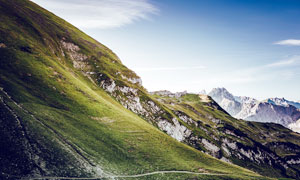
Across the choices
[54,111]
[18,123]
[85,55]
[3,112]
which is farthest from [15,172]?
[85,55]

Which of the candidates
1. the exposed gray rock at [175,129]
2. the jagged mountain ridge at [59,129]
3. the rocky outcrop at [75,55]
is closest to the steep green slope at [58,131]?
the jagged mountain ridge at [59,129]

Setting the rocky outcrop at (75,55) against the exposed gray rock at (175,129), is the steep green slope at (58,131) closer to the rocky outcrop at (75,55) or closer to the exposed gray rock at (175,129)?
the rocky outcrop at (75,55)

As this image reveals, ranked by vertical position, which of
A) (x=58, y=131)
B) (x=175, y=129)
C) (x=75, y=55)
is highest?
(x=75, y=55)

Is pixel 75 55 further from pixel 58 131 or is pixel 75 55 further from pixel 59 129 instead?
pixel 58 131

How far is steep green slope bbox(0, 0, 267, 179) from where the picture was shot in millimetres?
56906

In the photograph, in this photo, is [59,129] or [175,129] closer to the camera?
[59,129]

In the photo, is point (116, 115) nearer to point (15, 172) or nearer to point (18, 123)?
point (18, 123)

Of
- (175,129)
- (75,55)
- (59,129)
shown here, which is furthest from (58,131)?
(175,129)

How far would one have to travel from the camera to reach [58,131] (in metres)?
71.4

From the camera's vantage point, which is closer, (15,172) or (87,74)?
(15,172)

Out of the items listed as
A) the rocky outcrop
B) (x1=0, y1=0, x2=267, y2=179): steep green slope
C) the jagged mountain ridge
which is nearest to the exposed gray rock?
the jagged mountain ridge

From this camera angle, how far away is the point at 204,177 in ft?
277

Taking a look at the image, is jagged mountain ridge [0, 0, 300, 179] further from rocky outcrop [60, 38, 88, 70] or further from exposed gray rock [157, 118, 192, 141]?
exposed gray rock [157, 118, 192, 141]

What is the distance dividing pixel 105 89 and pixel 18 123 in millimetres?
98473
